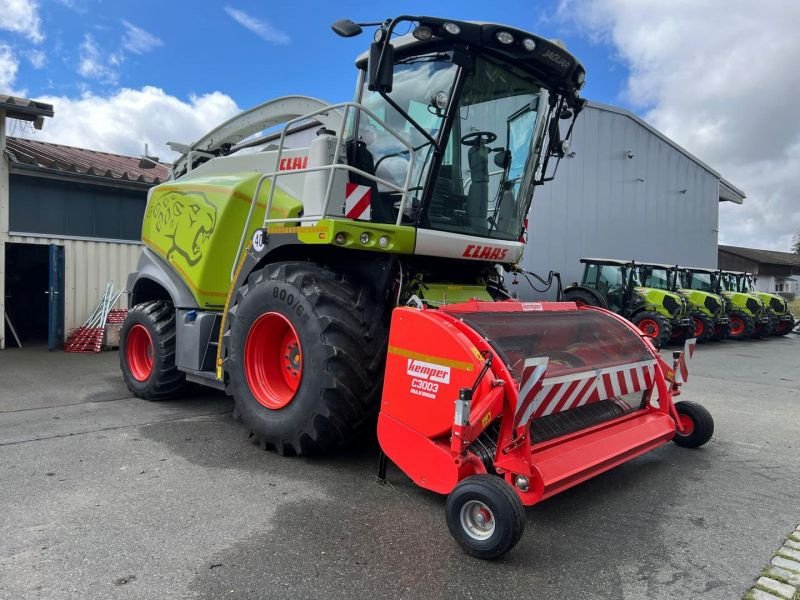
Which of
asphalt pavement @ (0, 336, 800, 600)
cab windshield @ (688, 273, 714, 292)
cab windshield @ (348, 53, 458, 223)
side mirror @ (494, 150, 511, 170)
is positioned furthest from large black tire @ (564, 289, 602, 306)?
cab windshield @ (348, 53, 458, 223)

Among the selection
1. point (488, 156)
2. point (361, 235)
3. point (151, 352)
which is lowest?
point (151, 352)

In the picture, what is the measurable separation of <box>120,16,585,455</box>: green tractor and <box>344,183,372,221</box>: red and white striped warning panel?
0.03 feet

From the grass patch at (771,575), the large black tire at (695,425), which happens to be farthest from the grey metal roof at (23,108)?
the grass patch at (771,575)

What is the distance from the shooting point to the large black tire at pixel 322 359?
147 inches

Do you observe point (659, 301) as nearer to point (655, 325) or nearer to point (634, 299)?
point (634, 299)

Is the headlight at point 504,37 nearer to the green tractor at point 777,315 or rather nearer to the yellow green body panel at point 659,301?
the yellow green body panel at point 659,301

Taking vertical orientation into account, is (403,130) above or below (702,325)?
above

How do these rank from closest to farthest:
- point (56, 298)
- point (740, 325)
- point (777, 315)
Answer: point (56, 298) → point (740, 325) → point (777, 315)

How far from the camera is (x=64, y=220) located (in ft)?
34.2

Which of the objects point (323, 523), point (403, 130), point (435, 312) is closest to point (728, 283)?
point (403, 130)

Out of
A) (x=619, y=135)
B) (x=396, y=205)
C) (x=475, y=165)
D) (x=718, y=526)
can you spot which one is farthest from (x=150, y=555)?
(x=619, y=135)

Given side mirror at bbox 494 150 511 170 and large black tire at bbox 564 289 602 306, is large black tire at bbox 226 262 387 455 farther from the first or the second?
large black tire at bbox 564 289 602 306

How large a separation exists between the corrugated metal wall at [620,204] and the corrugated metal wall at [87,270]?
910 centimetres

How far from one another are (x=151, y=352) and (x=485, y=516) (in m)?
4.58
